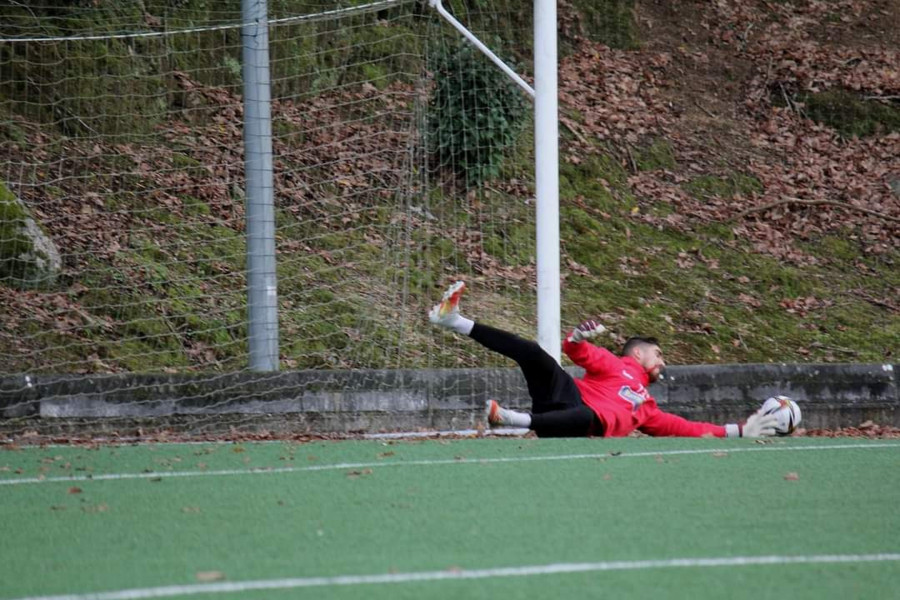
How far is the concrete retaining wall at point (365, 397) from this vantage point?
27.1 feet

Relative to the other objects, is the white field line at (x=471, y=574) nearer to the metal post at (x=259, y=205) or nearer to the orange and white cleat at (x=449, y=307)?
the orange and white cleat at (x=449, y=307)

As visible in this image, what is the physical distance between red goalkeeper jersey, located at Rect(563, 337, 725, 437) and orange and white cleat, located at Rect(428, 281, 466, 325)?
79 cm

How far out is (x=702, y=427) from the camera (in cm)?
826

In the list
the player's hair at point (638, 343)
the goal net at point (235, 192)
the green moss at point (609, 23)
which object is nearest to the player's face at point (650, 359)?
the player's hair at point (638, 343)

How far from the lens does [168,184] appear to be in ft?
37.2

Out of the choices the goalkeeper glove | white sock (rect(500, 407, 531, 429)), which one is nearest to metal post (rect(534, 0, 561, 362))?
white sock (rect(500, 407, 531, 429))

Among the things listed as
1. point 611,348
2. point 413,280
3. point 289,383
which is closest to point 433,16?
point 413,280

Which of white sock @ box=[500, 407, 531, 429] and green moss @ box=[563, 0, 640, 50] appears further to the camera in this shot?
green moss @ box=[563, 0, 640, 50]

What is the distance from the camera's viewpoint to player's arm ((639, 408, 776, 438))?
816 centimetres

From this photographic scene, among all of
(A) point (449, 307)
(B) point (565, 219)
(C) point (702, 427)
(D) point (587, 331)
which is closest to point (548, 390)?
(D) point (587, 331)

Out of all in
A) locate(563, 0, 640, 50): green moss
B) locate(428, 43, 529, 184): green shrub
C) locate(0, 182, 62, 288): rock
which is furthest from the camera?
locate(563, 0, 640, 50): green moss

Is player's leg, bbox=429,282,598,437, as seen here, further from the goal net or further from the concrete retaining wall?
the goal net

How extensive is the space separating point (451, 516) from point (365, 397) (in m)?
3.69

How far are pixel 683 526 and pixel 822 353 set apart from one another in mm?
7676
